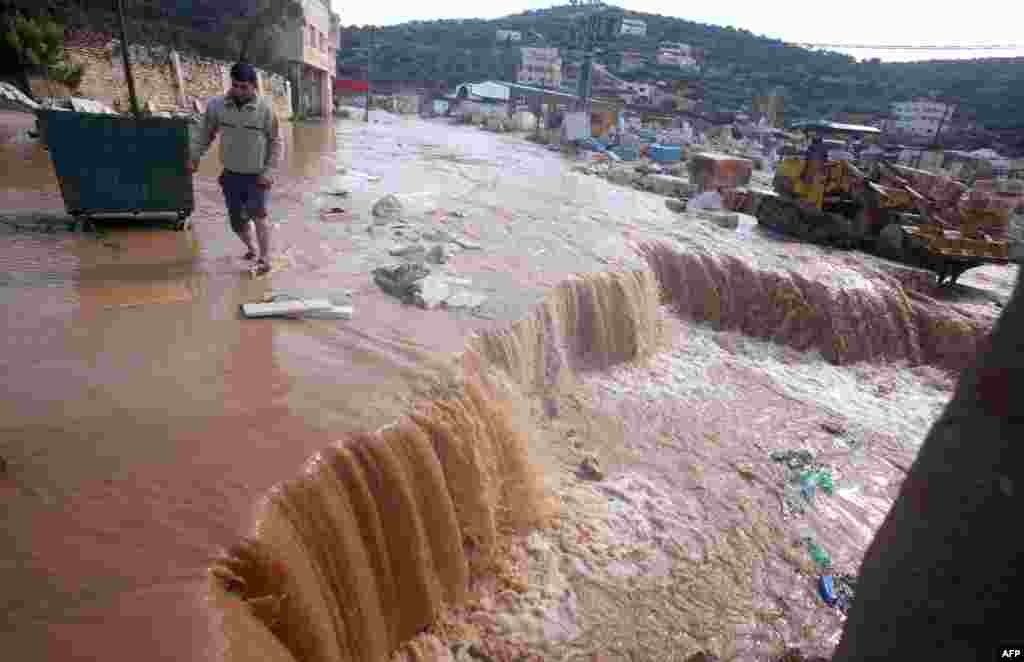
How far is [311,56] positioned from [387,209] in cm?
2720

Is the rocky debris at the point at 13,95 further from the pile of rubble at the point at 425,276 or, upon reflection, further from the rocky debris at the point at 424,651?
the rocky debris at the point at 424,651

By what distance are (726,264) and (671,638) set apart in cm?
757

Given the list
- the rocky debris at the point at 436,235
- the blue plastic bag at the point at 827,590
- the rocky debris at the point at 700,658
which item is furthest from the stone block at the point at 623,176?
the rocky debris at the point at 700,658

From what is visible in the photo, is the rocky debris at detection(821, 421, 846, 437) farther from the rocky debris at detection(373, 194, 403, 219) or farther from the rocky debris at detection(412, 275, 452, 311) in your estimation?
the rocky debris at detection(373, 194, 403, 219)

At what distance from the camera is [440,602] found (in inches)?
144

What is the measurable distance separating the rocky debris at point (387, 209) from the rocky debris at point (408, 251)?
Answer: 159 cm

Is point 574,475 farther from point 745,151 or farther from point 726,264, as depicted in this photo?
point 745,151

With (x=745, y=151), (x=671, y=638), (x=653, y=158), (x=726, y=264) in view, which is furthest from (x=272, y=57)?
(x=671, y=638)

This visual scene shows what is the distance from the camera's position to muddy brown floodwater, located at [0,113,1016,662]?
2.58 metres

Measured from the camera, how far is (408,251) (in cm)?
665

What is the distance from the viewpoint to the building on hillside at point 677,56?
72.5m

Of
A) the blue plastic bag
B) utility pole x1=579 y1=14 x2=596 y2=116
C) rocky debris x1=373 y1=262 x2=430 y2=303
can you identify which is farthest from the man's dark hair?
utility pole x1=579 y1=14 x2=596 y2=116

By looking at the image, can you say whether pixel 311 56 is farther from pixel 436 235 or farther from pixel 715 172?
pixel 436 235

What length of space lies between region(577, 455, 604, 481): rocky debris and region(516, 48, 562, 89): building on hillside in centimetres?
5846
